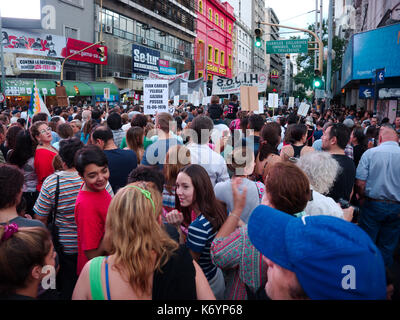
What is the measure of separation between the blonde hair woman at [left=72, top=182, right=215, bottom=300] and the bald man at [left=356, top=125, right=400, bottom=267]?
3.39 meters

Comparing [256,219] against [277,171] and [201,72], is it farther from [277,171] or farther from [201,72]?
[201,72]

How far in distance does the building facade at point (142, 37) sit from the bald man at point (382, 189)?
2915 cm

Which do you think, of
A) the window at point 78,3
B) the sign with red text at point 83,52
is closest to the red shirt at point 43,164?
the sign with red text at point 83,52

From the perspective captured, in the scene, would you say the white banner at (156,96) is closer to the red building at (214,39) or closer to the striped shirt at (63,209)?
the striped shirt at (63,209)

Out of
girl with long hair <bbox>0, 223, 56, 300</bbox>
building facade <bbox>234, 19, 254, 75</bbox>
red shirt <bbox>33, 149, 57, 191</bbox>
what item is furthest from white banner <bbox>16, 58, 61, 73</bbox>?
building facade <bbox>234, 19, 254, 75</bbox>

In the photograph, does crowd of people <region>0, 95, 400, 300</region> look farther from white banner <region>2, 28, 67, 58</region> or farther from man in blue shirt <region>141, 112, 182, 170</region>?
white banner <region>2, 28, 67, 58</region>

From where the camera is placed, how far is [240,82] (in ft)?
42.6

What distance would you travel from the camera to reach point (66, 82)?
24828mm

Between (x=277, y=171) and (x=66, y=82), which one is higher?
(x=66, y=82)

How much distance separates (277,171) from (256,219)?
980 mm

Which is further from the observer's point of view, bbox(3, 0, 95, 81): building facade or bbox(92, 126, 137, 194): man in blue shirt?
bbox(3, 0, 95, 81): building facade

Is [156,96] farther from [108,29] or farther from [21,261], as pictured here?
[108,29]

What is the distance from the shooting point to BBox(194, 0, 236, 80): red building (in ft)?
153

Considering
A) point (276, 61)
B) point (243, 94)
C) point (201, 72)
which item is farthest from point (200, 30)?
point (276, 61)
